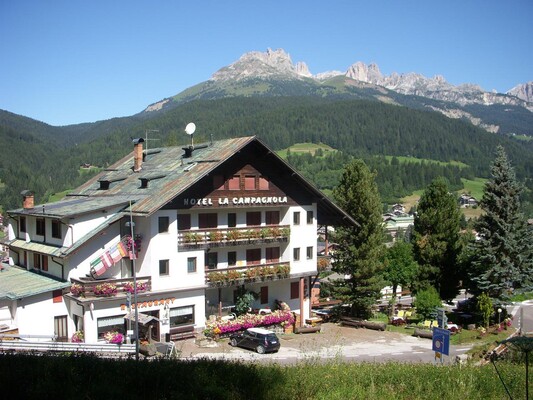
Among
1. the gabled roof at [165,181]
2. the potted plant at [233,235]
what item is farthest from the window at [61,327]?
the potted plant at [233,235]

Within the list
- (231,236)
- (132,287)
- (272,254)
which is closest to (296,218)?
(272,254)

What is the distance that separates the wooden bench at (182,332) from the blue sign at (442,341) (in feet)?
56.6

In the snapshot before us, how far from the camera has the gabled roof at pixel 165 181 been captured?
124ft

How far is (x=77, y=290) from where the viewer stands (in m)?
35.0

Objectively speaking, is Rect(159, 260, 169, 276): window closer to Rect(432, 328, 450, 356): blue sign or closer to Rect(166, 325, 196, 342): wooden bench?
Rect(166, 325, 196, 342): wooden bench

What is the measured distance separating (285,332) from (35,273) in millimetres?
17986

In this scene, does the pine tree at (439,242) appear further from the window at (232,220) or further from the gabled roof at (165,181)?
the window at (232,220)

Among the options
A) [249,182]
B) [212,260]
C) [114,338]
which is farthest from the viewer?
[249,182]

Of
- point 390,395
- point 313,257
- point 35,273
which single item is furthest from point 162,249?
point 390,395

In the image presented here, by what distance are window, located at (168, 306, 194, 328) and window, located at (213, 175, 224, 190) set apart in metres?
8.31

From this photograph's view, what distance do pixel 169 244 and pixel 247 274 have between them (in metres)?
6.28

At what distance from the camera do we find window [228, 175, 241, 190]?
135 ft

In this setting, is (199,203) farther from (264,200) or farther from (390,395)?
(390,395)

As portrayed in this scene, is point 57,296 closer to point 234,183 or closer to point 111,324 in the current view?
point 111,324
